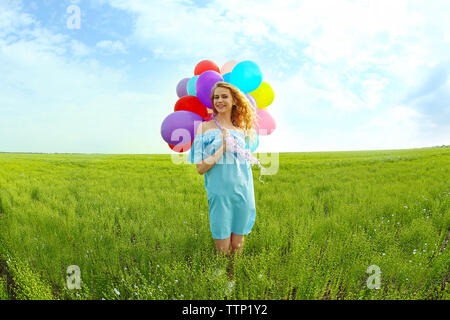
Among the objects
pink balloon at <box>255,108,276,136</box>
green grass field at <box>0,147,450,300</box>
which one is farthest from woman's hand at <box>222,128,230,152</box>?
green grass field at <box>0,147,450,300</box>

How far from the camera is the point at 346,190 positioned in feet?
21.0

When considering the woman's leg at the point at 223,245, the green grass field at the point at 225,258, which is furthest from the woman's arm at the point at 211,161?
the green grass field at the point at 225,258

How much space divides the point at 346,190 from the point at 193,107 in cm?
532

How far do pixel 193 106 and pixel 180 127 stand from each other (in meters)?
0.43

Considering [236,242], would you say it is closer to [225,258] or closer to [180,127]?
[225,258]

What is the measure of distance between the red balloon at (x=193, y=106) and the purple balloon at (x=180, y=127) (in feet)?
0.79

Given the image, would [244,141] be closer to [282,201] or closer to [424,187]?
[282,201]

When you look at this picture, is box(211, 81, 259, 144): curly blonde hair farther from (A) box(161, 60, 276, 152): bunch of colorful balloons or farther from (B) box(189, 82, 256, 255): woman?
(A) box(161, 60, 276, 152): bunch of colorful balloons

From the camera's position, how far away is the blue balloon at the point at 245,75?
2.79 meters

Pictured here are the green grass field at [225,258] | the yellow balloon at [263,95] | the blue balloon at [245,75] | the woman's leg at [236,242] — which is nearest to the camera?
the green grass field at [225,258]

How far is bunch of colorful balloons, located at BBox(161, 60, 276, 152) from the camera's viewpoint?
2576 mm

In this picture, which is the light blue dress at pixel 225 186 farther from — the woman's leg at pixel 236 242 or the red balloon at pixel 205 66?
the red balloon at pixel 205 66

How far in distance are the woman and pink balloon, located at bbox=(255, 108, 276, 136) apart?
536 millimetres
